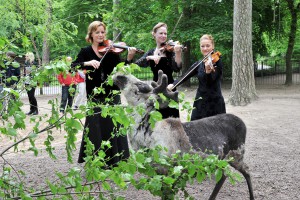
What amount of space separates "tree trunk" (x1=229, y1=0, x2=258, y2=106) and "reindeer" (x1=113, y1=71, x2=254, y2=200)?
823 centimetres

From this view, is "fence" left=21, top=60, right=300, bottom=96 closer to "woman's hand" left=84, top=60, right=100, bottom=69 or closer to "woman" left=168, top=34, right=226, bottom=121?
"woman" left=168, top=34, right=226, bottom=121

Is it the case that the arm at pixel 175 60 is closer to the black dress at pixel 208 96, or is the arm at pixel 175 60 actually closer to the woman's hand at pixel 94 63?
the black dress at pixel 208 96

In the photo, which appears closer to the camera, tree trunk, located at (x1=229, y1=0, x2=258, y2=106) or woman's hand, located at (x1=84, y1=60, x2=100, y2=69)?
woman's hand, located at (x1=84, y1=60, x2=100, y2=69)

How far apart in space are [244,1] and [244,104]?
3.30m

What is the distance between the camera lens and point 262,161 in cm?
617

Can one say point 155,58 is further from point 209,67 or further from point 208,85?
point 208,85

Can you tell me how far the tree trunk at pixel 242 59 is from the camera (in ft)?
39.4

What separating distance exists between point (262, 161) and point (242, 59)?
21.6ft

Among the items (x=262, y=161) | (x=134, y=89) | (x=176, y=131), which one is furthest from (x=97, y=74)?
(x=262, y=161)

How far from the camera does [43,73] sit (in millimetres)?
1960

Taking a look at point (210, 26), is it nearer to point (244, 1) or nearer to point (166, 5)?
point (166, 5)

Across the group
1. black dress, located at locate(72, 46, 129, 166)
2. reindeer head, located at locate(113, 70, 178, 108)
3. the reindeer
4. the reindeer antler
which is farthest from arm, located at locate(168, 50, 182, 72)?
the reindeer antler

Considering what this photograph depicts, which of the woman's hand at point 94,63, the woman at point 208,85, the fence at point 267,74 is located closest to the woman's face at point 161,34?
the woman at point 208,85

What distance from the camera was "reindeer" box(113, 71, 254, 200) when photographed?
3574 mm
